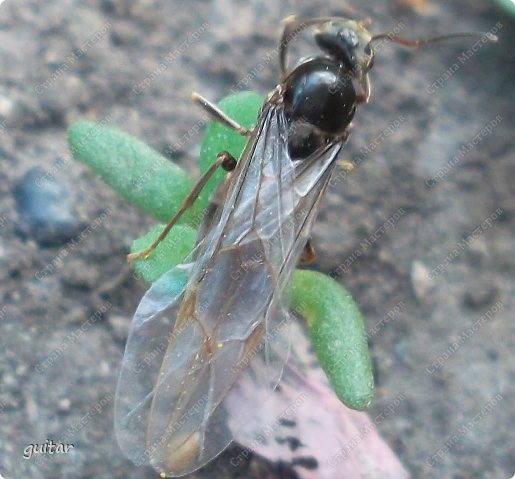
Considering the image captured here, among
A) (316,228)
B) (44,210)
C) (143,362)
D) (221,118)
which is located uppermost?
(221,118)

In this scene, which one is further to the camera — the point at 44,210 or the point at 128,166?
the point at 44,210

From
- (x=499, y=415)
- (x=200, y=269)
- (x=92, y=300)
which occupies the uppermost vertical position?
(x=200, y=269)

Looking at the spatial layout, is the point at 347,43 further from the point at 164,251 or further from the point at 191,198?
the point at 164,251

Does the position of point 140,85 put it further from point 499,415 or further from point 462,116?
point 499,415

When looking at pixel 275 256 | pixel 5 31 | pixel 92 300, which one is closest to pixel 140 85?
pixel 5 31

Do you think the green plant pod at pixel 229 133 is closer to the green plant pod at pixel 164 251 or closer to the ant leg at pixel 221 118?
the ant leg at pixel 221 118

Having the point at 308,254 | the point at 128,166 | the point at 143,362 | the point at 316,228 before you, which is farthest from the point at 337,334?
the point at 128,166

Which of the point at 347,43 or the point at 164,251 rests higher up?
the point at 347,43
